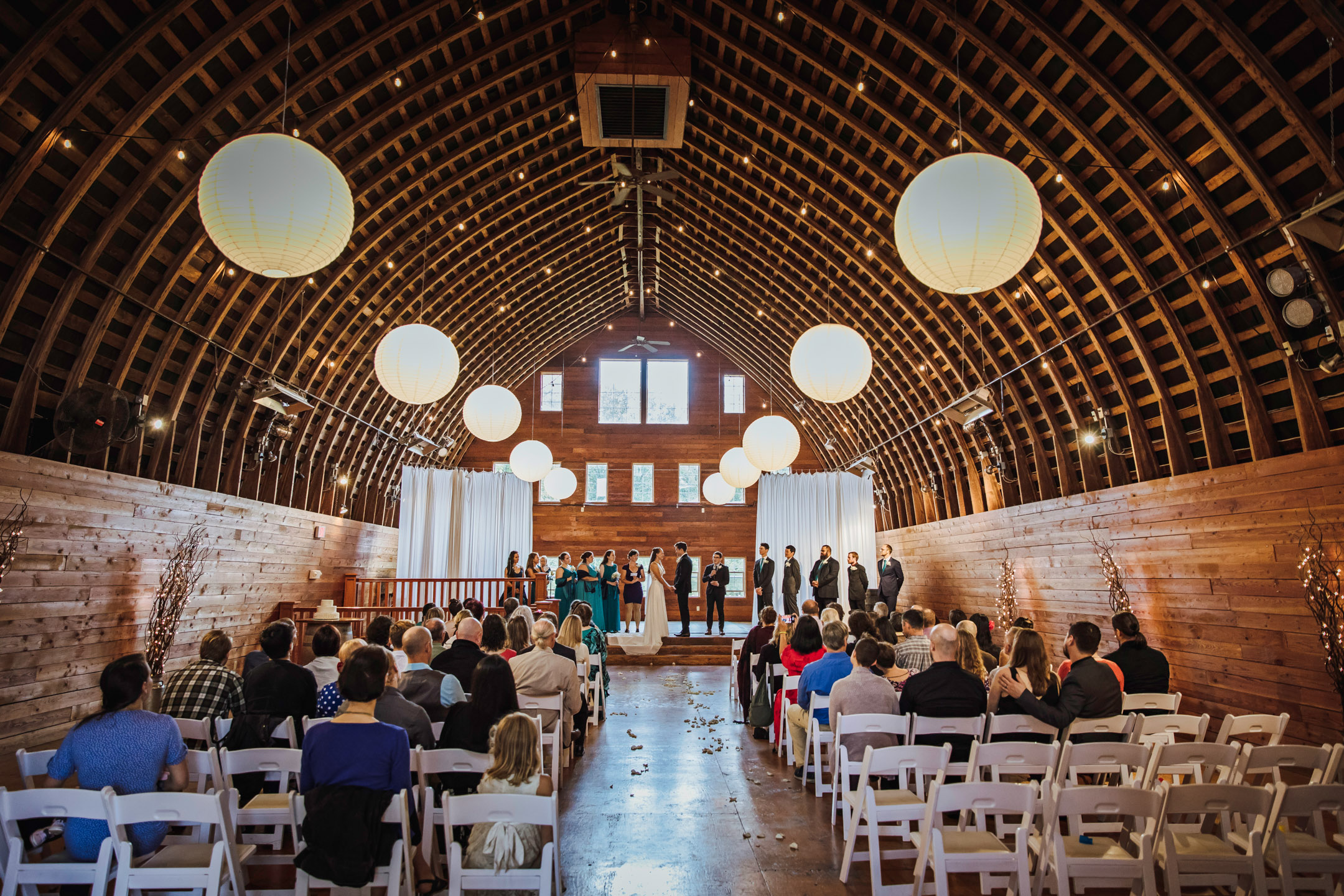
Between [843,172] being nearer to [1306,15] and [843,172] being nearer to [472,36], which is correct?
[472,36]

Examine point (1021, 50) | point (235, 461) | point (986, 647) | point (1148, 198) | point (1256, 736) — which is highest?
point (1021, 50)

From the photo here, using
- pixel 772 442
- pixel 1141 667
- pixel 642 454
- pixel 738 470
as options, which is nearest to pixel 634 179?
pixel 772 442

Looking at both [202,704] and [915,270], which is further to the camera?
[915,270]

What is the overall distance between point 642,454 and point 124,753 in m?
16.1

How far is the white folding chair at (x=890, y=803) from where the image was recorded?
11.5 feet

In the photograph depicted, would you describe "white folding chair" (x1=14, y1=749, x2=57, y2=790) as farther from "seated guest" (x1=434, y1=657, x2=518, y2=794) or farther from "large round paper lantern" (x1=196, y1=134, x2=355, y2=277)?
"large round paper lantern" (x1=196, y1=134, x2=355, y2=277)

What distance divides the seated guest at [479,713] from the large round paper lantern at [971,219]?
3318 mm

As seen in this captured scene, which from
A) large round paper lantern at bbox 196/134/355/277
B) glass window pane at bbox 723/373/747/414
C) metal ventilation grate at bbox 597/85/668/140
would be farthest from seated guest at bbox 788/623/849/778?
glass window pane at bbox 723/373/747/414

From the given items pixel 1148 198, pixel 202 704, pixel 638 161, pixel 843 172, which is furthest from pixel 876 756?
pixel 638 161

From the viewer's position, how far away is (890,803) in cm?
378

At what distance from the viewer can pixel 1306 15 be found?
193 inches

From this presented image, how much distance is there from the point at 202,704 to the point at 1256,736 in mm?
8260

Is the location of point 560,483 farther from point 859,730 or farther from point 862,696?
point 859,730

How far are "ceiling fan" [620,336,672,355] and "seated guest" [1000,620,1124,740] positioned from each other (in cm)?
1443
